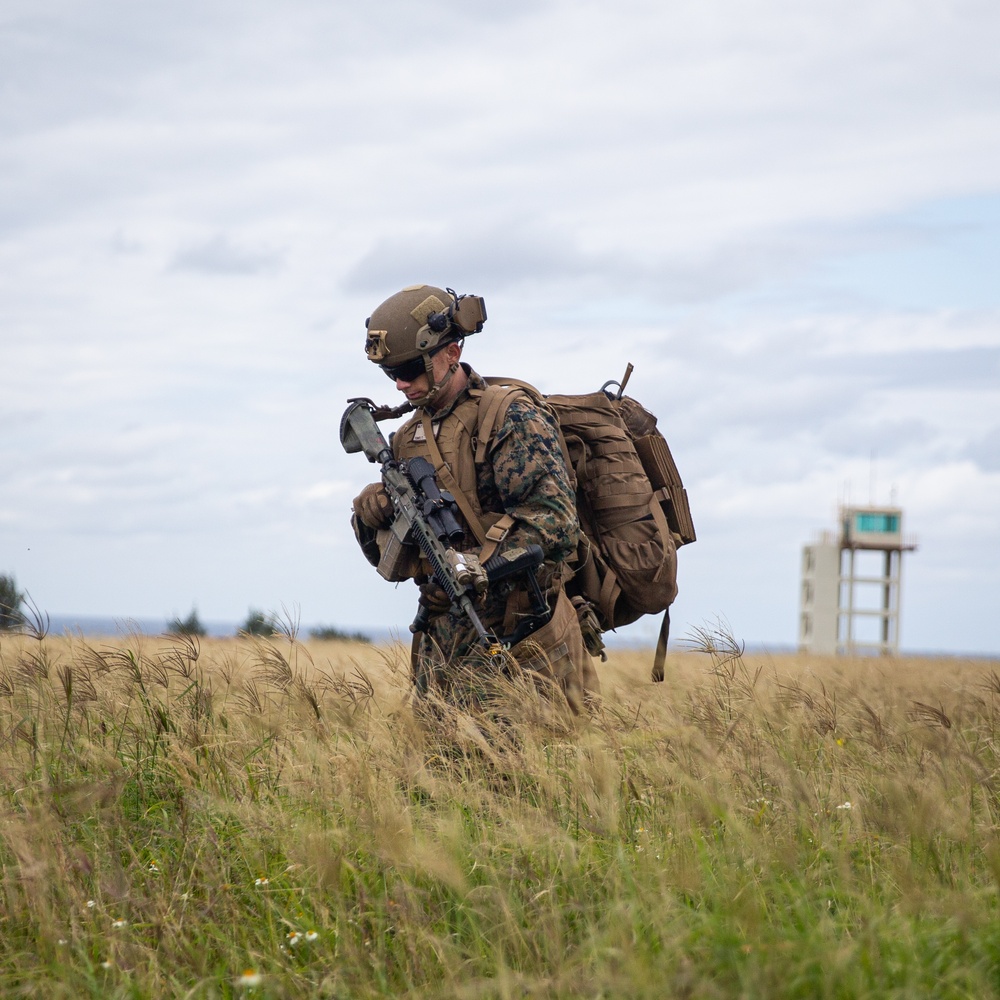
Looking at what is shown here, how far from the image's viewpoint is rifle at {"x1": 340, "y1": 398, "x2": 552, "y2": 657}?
4.85m

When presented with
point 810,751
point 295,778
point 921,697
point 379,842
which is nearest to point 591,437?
point 810,751

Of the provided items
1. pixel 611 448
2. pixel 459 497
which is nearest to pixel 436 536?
pixel 459 497

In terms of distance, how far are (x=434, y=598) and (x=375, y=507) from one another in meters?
0.52

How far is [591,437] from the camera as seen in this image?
217 inches

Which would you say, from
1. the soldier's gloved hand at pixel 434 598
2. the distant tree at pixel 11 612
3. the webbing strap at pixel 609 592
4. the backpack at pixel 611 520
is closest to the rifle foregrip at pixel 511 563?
the soldier's gloved hand at pixel 434 598

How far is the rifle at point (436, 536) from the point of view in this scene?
4.85 metres

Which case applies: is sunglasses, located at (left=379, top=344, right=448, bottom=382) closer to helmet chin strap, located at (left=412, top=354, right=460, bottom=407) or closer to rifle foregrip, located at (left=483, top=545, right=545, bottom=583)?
helmet chin strap, located at (left=412, top=354, right=460, bottom=407)

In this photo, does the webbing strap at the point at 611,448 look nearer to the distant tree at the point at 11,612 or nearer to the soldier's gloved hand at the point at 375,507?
the soldier's gloved hand at the point at 375,507

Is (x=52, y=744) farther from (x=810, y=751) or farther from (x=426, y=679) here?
(x=810, y=751)

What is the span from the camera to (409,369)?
519 cm

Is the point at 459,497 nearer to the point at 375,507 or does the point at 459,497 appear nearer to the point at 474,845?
the point at 375,507

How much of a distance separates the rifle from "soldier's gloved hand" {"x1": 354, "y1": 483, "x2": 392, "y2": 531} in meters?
0.06

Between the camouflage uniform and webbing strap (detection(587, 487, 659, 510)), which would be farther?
webbing strap (detection(587, 487, 659, 510))

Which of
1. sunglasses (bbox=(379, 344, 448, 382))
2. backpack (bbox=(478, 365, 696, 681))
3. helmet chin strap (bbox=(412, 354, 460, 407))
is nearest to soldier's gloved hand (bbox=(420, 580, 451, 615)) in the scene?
backpack (bbox=(478, 365, 696, 681))
